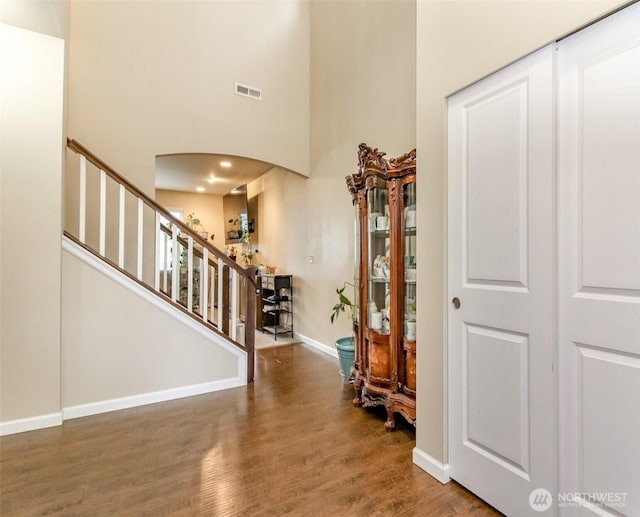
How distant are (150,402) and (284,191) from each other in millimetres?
3679

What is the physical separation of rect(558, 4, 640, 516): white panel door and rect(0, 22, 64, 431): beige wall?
10.3 ft

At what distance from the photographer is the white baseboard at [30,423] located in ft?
7.69

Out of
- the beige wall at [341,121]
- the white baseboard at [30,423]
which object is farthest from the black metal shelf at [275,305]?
the white baseboard at [30,423]

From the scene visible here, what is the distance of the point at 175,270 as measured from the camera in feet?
10.1

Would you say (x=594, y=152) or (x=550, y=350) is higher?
(x=594, y=152)

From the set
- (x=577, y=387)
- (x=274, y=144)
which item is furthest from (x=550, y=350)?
(x=274, y=144)

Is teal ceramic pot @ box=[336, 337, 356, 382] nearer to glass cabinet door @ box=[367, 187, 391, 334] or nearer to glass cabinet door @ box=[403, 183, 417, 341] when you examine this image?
glass cabinet door @ box=[367, 187, 391, 334]

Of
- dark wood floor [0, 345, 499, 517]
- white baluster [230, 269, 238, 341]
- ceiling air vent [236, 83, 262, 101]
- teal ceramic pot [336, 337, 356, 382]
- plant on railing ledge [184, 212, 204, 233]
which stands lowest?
dark wood floor [0, 345, 499, 517]

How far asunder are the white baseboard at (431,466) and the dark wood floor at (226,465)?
0.04m

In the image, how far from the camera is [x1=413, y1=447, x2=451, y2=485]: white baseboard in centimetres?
183

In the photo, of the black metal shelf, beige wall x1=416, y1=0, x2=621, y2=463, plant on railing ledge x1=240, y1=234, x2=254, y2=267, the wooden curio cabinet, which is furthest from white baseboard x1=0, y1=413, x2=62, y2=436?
plant on railing ledge x1=240, y1=234, x2=254, y2=267

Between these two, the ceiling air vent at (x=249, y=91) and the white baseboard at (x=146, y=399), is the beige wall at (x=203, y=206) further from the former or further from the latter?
the white baseboard at (x=146, y=399)

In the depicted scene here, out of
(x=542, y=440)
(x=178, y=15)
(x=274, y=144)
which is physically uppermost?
(x=178, y=15)

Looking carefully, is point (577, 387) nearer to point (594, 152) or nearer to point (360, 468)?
point (594, 152)
